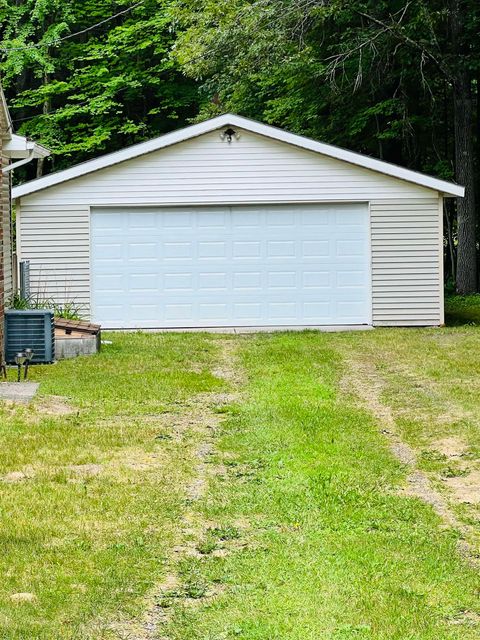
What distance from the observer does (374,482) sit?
24.6ft

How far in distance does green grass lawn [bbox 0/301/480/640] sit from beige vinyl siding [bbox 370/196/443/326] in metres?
6.35

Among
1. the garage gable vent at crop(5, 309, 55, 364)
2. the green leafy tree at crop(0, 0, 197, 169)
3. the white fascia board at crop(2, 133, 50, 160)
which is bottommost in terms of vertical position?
the garage gable vent at crop(5, 309, 55, 364)

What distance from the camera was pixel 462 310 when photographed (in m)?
22.2

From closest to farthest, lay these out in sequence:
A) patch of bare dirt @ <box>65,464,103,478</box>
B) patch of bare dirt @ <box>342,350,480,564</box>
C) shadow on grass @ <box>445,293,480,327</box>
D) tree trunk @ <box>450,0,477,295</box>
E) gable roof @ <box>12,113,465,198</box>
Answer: patch of bare dirt @ <box>342,350,480,564</box>
patch of bare dirt @ <box>65,464,103,478</box>
gable roof @ <box>12,113,465,198</box>
shadow on grass @ <box>445,293,480,327</box>
tree trunk @ <box>450,0,477,295</box>

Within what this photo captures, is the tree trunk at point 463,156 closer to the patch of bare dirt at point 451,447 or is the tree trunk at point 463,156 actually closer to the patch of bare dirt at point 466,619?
the patch of bare dirt at point 451,447

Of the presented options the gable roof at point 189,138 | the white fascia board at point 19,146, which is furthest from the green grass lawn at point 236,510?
the gable roof at point 189,138

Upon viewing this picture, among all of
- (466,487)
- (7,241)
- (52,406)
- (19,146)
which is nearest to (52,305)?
(7,241)

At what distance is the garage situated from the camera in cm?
1886

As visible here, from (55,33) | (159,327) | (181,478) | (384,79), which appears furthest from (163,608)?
(55,33)

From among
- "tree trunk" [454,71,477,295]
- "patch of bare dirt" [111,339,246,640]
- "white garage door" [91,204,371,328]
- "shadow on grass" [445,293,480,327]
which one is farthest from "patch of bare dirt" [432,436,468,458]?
"tree trunk" [454,71,477,295]

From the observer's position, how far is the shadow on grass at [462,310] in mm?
19906

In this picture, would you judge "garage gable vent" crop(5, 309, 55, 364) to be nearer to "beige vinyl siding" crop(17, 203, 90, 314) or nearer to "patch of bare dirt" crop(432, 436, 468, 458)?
"beige vinyl siding" crop(17, 203, 90, 314)

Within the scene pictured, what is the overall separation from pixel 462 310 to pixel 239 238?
564 centimetres

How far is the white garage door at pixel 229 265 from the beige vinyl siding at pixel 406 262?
0.25m
